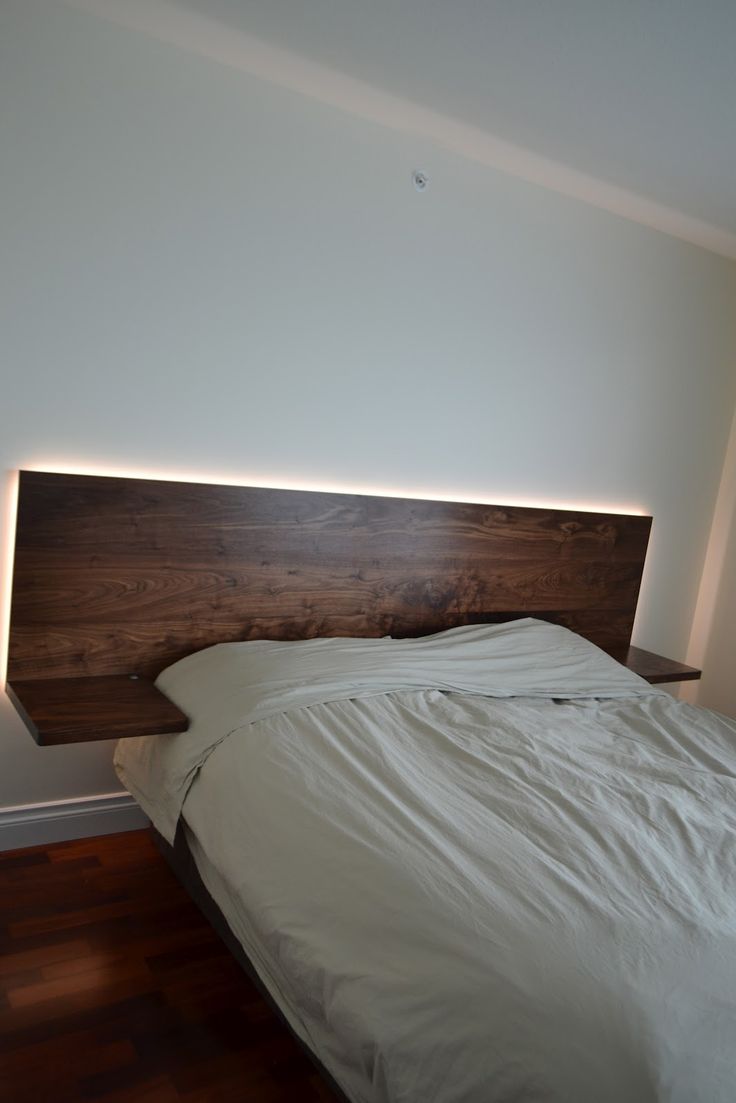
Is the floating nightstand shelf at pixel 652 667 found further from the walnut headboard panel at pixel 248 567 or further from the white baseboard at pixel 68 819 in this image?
the white baseboard at pixel 68 819

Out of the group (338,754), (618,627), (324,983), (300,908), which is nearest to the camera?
(324,983)

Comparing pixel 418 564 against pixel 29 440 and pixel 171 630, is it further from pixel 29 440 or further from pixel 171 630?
pixel 29 440

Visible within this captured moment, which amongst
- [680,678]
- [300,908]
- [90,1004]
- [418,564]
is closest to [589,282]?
[418,564]

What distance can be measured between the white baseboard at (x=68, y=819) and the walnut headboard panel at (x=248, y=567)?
1.33 ft

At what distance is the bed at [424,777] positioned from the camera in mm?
1132

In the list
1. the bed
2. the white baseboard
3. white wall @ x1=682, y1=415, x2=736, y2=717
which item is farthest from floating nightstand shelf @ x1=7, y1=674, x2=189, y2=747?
white wall @ x1=682, y1=415, x2=736, y2=717

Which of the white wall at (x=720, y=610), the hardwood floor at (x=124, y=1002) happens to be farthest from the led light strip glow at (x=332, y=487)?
the hardwood floor at (x=124, y=1002)

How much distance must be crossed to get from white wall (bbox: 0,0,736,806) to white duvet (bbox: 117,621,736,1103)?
687mm

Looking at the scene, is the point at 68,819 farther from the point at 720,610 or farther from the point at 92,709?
the point at 720,610

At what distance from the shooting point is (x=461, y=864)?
1.42m

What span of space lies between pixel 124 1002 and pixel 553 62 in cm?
245

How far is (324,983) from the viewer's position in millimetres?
1292

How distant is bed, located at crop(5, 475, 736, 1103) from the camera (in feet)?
3.71

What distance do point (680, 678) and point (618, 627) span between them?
14.6 inches
